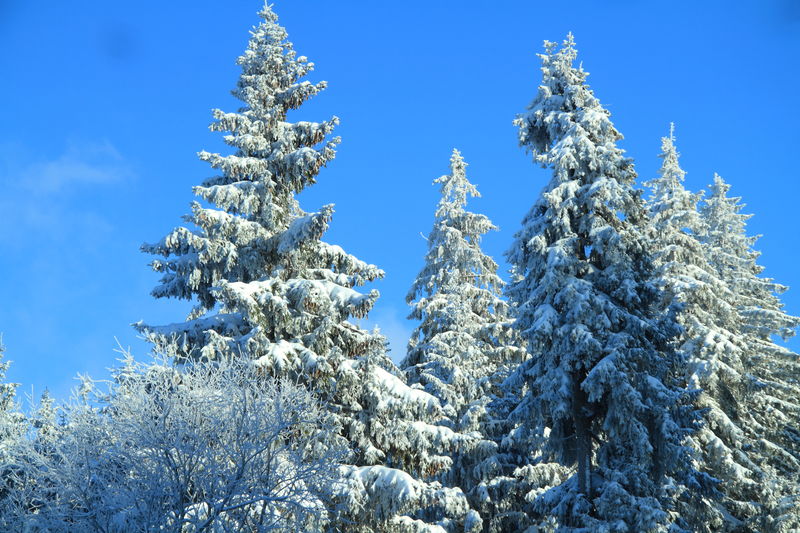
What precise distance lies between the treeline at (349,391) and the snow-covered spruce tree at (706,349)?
12cm

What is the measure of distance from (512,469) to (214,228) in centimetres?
1512

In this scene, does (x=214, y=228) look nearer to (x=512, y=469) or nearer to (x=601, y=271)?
(x=601, y=271)

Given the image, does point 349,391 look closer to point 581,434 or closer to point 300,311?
point 300,311

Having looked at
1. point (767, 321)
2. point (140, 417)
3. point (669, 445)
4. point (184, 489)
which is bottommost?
point (184, 489)

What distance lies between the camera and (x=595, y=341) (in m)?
18.1

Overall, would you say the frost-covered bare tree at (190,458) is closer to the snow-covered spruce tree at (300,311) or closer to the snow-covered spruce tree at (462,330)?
the snow-covered spruce tree at (300,311)

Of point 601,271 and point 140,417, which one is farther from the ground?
point 601,271

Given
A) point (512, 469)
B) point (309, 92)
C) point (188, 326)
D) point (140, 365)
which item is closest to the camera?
point (140, 365)

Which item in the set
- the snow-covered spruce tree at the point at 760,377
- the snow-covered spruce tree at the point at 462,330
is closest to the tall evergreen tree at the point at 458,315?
the snow-covered spruce tree at the point at 462,330

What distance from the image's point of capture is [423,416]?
62.5 feet

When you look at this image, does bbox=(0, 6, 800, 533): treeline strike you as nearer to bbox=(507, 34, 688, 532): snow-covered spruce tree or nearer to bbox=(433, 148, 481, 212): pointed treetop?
bbox=(507, 34, 688, 532): snow-covered spruce tree

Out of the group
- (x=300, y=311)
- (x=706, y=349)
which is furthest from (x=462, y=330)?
(x=300, y=311)

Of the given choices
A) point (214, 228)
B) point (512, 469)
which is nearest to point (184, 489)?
point (214, 228)

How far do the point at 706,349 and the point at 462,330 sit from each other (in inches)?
369
